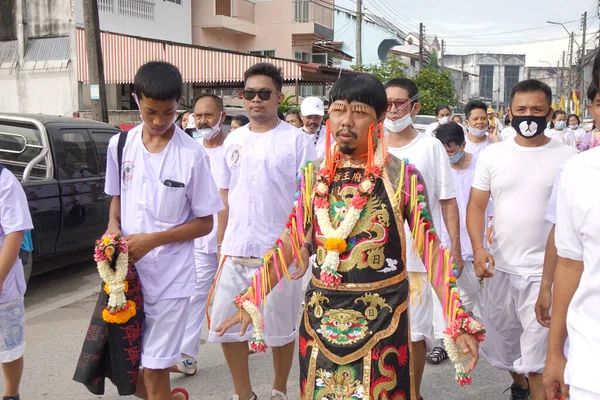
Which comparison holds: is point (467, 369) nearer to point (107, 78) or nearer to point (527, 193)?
point (527, 193)

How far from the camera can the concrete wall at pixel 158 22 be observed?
884 inches

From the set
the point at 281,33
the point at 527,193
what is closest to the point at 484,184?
the point at 527,193

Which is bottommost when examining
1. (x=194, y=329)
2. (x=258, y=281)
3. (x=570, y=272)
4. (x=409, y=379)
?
(x=194, y=329)

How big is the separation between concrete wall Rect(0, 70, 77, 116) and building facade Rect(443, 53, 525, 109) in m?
87.0

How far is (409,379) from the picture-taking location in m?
2.99

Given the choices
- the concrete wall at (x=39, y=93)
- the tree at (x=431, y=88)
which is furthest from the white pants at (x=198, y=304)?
the tree at (x=431, y=88)

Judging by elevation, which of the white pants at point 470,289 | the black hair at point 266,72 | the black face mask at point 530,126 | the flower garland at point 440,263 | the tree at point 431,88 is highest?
the tree at point 431,88

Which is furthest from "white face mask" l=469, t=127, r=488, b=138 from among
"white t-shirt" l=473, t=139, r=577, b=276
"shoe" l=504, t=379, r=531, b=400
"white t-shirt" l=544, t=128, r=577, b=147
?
"white t-shirt" l=544, t=128, r=577, b=147

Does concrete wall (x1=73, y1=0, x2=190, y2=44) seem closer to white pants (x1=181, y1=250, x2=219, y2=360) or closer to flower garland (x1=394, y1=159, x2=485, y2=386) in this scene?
white pants (x1=181, y1=250, x2=219, y2=360)

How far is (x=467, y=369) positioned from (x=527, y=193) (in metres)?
1.67

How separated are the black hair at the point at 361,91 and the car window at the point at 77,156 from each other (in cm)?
507

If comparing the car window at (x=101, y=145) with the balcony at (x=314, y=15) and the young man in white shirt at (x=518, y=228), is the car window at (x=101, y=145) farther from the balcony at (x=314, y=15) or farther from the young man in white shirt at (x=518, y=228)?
the balcony at (x=314, y=15)

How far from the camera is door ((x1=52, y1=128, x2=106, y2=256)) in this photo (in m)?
7.30

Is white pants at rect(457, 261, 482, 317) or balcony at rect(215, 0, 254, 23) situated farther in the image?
balcony at rect(215, 0, 254, 23)
